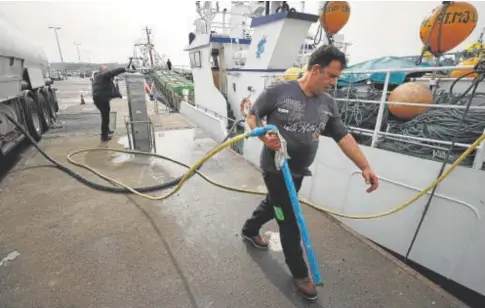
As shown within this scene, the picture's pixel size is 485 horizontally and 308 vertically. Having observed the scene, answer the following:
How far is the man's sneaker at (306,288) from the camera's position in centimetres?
200

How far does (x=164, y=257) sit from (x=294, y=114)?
73.8 inches

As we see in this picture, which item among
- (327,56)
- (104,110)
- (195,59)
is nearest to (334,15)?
(327,56)

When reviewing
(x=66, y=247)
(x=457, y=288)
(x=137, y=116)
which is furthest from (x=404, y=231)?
(x=137, y=116)

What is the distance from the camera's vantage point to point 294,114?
185cm

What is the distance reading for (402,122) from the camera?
3.58m

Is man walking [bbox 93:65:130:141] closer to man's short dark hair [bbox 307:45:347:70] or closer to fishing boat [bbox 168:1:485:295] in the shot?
fishing boat [bbox 168:1:485:295]

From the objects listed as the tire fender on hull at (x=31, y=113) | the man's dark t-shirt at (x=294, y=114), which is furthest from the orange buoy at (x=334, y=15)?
the tire fender on hull at (x=31, y=113)

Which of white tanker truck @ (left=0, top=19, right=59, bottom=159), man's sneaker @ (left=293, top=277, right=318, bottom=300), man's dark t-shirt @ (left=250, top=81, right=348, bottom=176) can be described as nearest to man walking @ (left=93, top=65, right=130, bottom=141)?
white tanker truck @ (left=0, top=19, right=59, bottom=159)

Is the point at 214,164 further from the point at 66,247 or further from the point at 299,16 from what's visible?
the point at 299,16

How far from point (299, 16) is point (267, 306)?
6121mm

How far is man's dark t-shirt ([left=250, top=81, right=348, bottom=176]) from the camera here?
185 cm

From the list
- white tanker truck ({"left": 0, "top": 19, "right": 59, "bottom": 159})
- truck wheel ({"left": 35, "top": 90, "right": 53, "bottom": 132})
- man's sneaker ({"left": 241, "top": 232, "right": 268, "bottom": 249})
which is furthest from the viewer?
truck wheel ({"left": 35, "top": 90, "right": 53, "bottom": 132})

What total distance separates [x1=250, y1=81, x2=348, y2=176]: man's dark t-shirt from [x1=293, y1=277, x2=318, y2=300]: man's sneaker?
3.20 feet

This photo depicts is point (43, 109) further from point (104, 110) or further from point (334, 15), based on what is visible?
point (334, 15)
